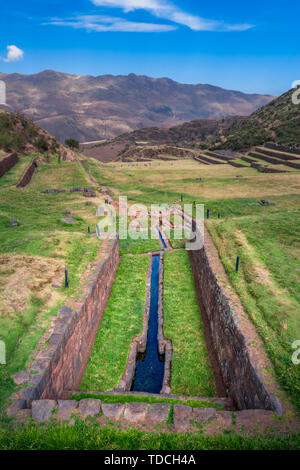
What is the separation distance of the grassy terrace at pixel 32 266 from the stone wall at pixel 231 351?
544 cm

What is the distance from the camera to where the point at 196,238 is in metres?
17.7

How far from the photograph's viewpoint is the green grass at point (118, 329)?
9.35 meters

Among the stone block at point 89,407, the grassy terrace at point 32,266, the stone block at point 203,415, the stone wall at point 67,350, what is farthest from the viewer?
the grassy terrace at point 32,266

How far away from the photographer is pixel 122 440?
4.78m

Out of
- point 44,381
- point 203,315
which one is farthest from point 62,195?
point 44,381

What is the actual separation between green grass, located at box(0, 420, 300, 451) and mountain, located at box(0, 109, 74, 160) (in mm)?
48196

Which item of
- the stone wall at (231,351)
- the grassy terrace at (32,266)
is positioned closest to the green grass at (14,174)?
the grassy terrace at (32,266)

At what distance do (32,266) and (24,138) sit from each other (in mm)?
52750

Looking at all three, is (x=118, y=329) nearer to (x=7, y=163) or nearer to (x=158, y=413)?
(x=158, y=413)

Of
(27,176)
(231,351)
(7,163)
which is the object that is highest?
(7,163)

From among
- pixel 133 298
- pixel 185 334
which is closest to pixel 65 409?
pixel 185 334

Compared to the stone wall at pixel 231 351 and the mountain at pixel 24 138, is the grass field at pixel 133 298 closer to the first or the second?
the stone wall at pixel 231 351

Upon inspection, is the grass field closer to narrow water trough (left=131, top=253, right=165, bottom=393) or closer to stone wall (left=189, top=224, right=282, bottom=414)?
stone wall (left=189, top=224, right=282, bottom=414)
